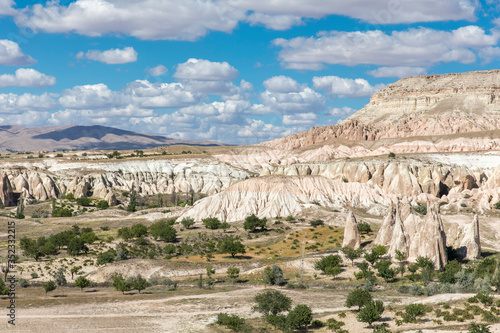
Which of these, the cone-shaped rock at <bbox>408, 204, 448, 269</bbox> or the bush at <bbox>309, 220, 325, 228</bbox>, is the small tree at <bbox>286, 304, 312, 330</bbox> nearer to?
the cone-shaped rock at <bbox>408, 204, 448, 269</bbox>

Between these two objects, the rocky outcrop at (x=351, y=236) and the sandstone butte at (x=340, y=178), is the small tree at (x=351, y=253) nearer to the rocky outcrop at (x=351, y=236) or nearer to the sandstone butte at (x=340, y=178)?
the rocky outcrop at (x=351, y=236)

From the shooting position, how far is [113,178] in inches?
5463

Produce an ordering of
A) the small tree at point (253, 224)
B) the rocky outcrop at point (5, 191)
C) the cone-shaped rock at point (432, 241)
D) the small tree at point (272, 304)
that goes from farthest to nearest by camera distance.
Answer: the rocky outcrop at point (5, 191), the small tree at point (253, 224), the cone-shaped rock at point (432, 241), the small tree at point (272, 304)

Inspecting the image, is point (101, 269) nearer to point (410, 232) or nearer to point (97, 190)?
point (410, 232)

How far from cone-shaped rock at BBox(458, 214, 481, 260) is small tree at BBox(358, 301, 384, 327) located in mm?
28204

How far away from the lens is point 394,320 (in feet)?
121

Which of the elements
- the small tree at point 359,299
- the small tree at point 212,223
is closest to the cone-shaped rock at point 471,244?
the small tree at point 359,299

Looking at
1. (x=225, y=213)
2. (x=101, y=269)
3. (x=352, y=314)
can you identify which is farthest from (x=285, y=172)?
(x=352, y=314)

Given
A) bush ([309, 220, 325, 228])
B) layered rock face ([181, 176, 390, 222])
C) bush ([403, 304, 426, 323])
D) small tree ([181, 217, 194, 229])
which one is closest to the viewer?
bush ([403, 304, 426, 323])

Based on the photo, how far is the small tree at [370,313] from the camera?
3544 cm

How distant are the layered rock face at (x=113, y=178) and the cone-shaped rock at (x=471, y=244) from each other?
84296 millimetres

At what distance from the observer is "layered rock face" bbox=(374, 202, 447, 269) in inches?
2115

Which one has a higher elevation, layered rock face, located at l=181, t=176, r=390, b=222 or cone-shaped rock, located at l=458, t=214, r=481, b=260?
layered rock face, located at l=181, t=176, r=390, b=222

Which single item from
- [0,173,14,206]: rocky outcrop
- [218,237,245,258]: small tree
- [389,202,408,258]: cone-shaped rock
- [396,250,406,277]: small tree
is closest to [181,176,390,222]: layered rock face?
[218,237,245,258]: small tree
